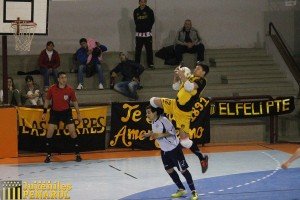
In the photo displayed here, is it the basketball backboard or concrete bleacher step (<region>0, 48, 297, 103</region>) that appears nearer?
the basketball backboard

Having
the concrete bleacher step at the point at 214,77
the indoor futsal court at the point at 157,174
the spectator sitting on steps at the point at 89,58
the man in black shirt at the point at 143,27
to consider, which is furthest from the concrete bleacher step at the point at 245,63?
the indoor futsal court at the point at 157,174

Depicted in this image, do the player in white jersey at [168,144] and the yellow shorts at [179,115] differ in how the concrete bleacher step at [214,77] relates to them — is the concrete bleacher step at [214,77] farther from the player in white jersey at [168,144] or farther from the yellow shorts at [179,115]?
the player in white jersey at [168,144]

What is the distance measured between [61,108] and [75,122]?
114 cm

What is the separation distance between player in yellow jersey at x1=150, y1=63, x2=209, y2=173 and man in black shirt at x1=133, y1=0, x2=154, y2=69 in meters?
8.16

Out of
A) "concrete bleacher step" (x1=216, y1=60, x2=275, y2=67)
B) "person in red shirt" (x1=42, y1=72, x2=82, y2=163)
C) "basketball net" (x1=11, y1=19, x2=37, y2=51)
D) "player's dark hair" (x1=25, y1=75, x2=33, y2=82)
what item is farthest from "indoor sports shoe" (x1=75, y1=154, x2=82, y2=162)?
"concrete bleacher step" (x1=216, y1=60, x2=275, y2=67)

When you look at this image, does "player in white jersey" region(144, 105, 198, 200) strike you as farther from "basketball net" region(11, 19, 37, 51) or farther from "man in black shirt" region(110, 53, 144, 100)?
"man in black shirt" region(110, 53, 144, 100)

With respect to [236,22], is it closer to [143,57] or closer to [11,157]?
[143,57]

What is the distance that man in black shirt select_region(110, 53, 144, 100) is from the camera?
19.2 metres

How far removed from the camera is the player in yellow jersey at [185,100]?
11625 mm

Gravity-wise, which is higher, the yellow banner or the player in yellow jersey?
the player in yellow jersey

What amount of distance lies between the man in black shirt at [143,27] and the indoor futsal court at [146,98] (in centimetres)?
3

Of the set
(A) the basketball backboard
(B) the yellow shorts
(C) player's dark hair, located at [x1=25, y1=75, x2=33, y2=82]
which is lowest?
(B) the yellow shorts
